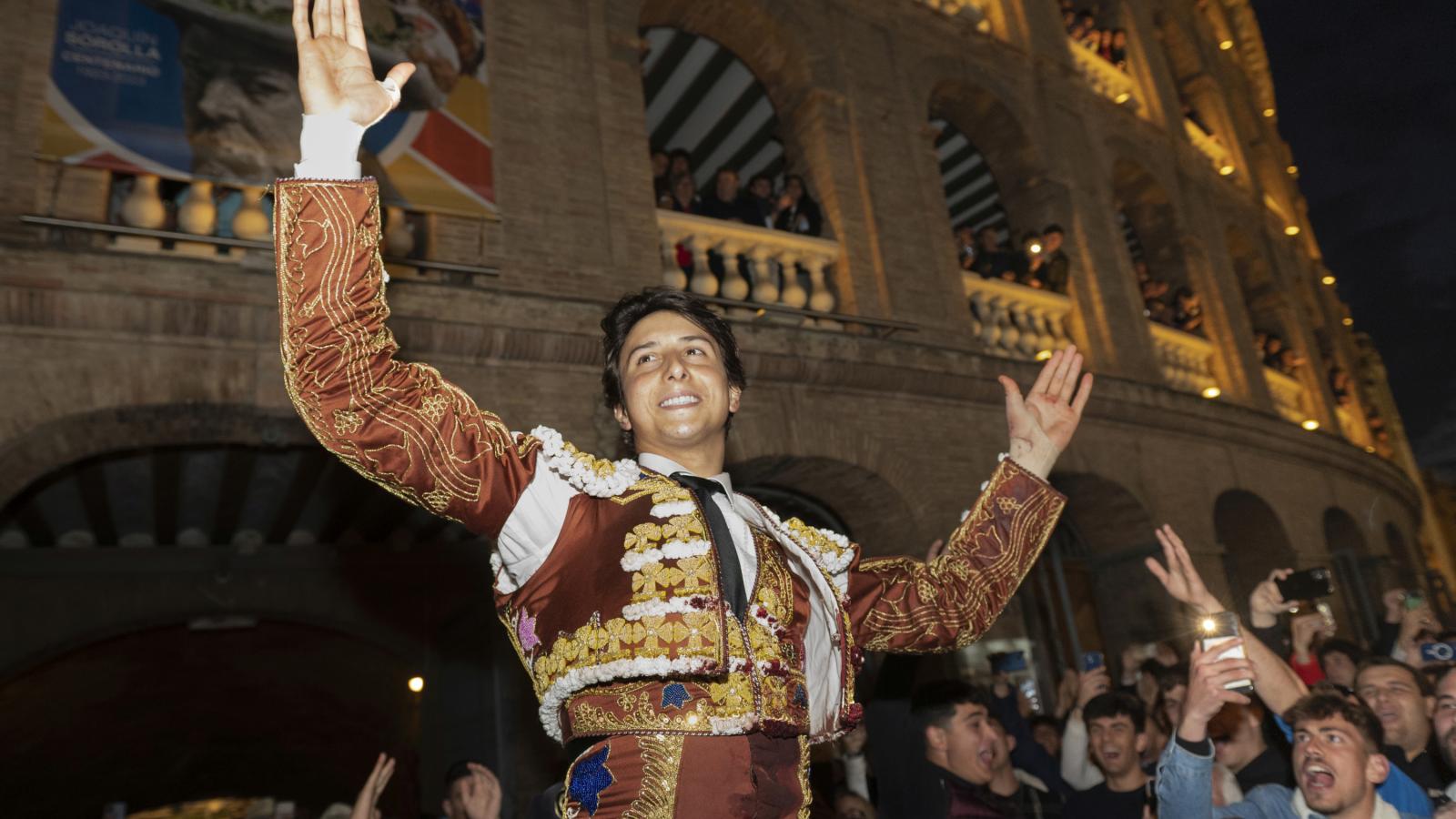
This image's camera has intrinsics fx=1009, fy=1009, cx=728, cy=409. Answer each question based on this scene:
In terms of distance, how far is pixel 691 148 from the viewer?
39.1ft

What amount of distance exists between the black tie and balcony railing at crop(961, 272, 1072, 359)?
7506mm

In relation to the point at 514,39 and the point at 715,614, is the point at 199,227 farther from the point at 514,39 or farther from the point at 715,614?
the point at 715,614

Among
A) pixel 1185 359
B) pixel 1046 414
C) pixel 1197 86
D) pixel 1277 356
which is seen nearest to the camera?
pixel 1046 414

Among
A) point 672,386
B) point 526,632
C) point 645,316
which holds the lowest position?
point 526,632

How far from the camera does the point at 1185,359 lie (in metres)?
11.9

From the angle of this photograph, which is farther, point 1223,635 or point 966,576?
point 1223,635

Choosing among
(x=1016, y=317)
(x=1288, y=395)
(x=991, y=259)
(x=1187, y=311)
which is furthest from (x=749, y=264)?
(x=1288, y=395)

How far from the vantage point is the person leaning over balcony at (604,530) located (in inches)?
66.9

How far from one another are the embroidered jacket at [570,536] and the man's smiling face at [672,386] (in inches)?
5.3

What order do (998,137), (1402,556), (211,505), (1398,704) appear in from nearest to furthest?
(1398,704), (211,505), (998,137), (1402,556)

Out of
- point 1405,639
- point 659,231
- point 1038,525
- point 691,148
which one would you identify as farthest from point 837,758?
point 691,148

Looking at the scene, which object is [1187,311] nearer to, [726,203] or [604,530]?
[726,203]

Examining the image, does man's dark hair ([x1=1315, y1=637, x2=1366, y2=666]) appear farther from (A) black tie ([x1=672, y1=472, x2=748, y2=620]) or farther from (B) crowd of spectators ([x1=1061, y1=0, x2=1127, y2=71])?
(B) crowd of spectators ([x1=1061, y1=0, x2=1127, y2=71])

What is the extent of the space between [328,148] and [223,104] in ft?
16.5
